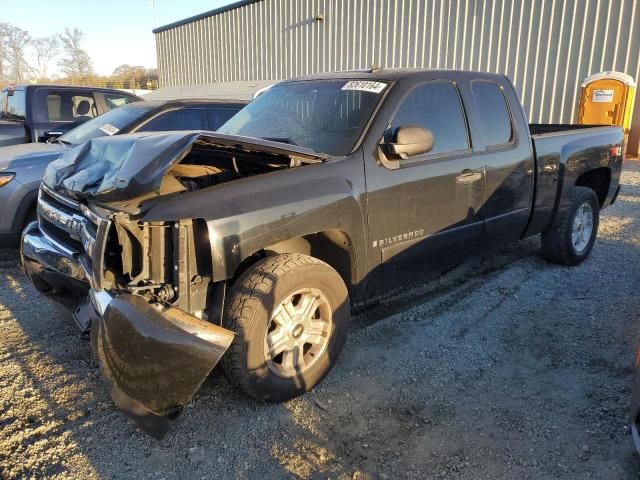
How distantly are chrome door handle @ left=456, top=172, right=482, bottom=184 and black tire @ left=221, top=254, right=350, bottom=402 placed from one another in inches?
55.1

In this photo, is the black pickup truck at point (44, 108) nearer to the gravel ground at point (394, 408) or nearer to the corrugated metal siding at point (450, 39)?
the gravel ground at point (394, 408)

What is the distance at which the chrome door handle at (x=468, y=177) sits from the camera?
3850 mm

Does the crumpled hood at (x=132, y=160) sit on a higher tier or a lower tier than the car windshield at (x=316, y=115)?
lower

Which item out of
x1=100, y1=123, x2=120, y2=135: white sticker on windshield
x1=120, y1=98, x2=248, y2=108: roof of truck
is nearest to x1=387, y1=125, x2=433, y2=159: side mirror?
x1=100, y1=123, x2=120, y2=135: white sticker on windshield

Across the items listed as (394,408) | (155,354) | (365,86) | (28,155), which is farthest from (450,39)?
(155,354)

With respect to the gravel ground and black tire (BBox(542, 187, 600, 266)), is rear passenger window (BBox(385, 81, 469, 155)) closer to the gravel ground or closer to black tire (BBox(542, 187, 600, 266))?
the gravel ground

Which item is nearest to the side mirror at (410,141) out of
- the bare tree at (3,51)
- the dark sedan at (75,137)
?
the dark sedan at (75,137)

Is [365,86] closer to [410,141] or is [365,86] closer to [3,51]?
[410,141]

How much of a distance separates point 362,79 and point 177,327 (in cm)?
229

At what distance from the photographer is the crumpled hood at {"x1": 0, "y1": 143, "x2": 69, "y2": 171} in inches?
198

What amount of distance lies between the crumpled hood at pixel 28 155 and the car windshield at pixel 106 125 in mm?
248

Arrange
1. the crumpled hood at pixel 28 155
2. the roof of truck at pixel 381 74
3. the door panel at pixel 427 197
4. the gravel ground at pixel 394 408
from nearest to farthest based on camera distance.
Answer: the gravel ground at pixel 394 408 → the door panel at pixel 427 197 → the roof of truck at pixel 381 74 → the crumpled hood at pixel 28 155

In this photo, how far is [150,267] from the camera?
8.46 feet

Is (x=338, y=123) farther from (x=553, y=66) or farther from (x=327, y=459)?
(x=553, y=66)
